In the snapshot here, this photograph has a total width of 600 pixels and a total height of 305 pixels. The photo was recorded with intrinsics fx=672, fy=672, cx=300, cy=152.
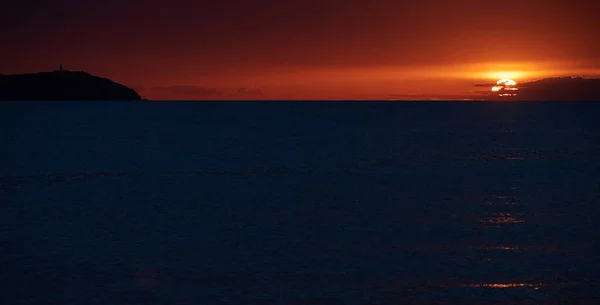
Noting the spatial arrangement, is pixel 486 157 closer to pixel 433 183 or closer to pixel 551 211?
pixel 433 183

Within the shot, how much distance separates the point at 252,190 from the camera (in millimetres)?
35562

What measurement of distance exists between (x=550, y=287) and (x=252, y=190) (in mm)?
21262

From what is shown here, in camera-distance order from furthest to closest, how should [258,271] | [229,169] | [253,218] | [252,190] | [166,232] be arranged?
1. [229,169]
2. [252,190]
3. [253,218]
4. [166,232]
5. [258,271]

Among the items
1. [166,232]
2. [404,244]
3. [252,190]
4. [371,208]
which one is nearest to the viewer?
[404,244]

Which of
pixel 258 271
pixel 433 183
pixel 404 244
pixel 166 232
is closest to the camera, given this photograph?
pixel 258 271

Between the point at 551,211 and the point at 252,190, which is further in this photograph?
the point at 252,190

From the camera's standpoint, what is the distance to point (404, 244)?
21.5m

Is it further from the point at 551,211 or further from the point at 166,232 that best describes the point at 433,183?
the point at 166,232

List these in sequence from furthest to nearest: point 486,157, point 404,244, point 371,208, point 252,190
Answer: point 486,157, point 252,190, point 371,208, point 404,244

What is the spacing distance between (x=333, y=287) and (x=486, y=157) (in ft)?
145

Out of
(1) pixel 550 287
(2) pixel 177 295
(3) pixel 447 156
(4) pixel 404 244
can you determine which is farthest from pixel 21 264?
(3) pixel 447 156

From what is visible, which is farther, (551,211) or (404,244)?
(551,211)

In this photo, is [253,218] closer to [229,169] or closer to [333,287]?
[333,287]

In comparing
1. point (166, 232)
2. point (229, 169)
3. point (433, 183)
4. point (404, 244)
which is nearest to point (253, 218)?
point (166, 232)
